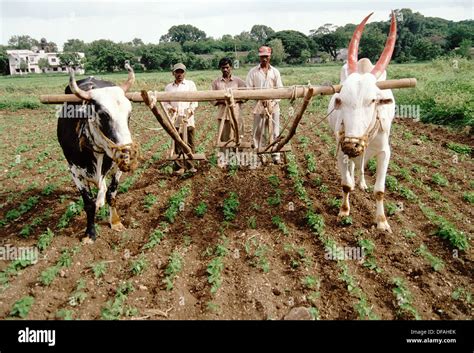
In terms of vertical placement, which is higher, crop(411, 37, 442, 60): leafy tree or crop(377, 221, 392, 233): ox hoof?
crop(411, 37, 442, 60): leafy tree

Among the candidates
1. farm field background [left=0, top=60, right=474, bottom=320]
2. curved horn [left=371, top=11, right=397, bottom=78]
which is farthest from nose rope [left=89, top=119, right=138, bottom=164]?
curved horn [left=371, top=11, right=397, bottom=78]

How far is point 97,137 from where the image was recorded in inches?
220

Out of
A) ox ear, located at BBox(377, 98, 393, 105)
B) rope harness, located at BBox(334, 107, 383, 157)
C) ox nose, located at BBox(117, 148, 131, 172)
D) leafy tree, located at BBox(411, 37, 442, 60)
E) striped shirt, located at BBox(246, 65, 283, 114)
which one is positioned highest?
leafy tree, located at BBox(411, 37, 442, 60)

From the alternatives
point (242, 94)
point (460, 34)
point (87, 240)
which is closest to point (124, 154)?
point (87, 240)

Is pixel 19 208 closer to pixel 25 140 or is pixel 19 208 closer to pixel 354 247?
pixel 354 247

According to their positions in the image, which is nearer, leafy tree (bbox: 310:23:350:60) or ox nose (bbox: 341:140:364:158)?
ox nose (bbox: 341:140:364:158)

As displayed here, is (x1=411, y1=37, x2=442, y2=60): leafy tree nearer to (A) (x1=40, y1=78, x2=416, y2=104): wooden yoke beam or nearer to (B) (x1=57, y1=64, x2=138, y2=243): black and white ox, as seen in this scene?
(A) (x1=40, y1=78, x2=416, y2=104): wooden yoke beam

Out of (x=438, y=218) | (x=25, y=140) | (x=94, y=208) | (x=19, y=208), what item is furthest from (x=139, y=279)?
(x=25, y=140)

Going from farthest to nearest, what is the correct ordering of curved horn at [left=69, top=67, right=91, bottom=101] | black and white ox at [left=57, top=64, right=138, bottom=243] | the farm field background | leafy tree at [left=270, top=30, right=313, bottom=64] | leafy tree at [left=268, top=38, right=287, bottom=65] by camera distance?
leafy tree at [left=270, top=30, right=313, bottom=64] → leafy tree at [left=268, top=38, right=287, bottom=65] → black and white ox at [left=57, top=64, right=138, bottom=243] → curved horn at [left=69, top=67, right=91, bottom=101] → the farm field background

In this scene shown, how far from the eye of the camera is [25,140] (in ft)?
48.0

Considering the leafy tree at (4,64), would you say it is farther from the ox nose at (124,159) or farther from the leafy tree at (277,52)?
the ox nose at (124,159)

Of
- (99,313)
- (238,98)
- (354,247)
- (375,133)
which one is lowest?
(99,313)

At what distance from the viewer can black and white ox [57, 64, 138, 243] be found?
16.9 feet
